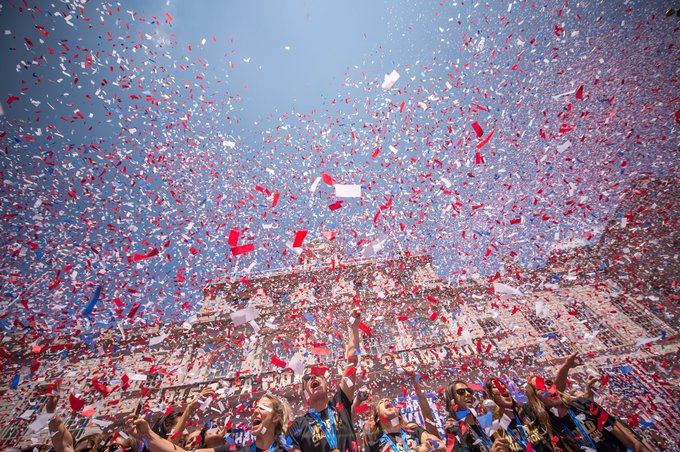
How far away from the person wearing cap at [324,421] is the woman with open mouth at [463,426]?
5.68 feet

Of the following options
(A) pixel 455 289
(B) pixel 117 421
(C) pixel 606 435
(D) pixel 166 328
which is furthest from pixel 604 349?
(D) pixel 166 328

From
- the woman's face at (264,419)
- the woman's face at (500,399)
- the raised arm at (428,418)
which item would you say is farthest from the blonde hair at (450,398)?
the woman's face at (264,419)

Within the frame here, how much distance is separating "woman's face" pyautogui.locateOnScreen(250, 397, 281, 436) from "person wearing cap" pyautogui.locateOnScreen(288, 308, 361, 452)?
32 centimetres

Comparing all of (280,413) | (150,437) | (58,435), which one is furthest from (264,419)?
(58,435)

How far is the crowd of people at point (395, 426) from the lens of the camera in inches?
138

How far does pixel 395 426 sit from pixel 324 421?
107 cm

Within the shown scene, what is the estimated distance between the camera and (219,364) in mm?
23266

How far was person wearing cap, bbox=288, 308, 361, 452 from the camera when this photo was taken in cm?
348

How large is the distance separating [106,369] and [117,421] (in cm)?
718

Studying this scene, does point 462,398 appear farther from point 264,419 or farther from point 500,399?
point 264,419

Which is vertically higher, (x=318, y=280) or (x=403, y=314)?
(x=318, y=280)

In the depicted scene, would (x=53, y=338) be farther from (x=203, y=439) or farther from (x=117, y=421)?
(x=203, y=439)

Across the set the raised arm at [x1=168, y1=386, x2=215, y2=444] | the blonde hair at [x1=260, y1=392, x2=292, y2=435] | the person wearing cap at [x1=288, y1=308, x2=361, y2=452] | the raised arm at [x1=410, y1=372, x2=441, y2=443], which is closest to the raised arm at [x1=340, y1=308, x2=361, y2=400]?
the person wearing cap at [x1=288, y1=308, x2=361, y2=452]

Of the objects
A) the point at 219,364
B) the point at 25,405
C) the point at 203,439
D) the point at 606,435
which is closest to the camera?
the point at 606,435
